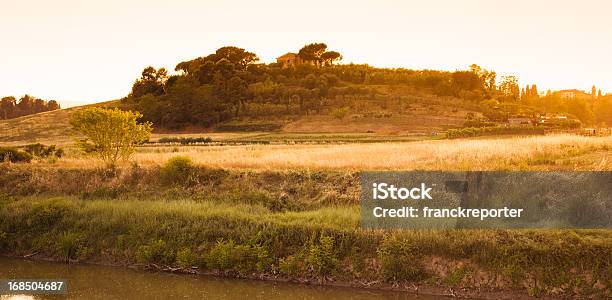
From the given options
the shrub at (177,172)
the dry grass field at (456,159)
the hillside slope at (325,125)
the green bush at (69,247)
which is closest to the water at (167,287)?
the green bush at (69,247)

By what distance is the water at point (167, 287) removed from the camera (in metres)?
18.1

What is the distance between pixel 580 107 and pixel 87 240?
106360 mm

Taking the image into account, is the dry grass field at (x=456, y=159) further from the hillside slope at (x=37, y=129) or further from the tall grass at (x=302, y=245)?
the hillside slope at (x=37, y=129)

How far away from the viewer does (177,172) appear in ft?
89.4

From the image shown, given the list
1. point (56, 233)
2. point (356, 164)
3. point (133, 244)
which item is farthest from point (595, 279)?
point (56, 233)

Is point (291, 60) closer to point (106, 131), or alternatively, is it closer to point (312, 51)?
point (312, 51)

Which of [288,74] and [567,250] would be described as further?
[288,74]

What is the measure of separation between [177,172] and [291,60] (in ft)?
335

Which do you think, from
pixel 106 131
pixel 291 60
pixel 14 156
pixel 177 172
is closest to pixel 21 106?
pixel 291 60

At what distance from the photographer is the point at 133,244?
72.2 ft

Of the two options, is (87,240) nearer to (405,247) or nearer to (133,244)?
(133,244)

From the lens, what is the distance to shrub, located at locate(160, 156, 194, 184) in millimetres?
27172

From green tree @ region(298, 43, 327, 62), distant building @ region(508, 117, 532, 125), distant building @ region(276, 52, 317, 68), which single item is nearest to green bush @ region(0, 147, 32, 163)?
distant building @ region(508, 117, 532, 125)

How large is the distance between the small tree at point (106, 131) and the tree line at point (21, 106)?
97719 millimetres
